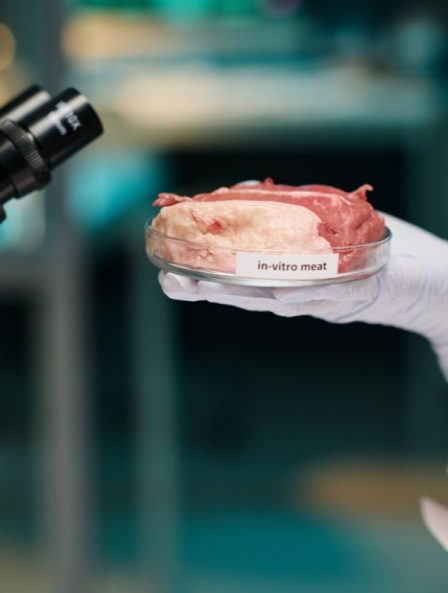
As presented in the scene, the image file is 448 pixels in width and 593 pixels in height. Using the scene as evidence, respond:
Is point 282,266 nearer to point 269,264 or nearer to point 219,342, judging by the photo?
point 269,264

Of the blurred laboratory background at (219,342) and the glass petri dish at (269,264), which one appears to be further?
the blurred laboratory background at (219,342)

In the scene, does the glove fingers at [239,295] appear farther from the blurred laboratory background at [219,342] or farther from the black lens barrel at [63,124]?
the blurred laboratory background at [219,342]

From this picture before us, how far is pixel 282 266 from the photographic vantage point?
37cm

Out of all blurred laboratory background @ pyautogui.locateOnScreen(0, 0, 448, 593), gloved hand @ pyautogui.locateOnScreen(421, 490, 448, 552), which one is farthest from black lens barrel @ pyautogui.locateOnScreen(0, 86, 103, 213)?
blurred laboratory background @ pyautogui.locateOnScreen(0, 0, 448, 593)

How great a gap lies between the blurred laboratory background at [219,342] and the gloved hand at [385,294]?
3.07 ft

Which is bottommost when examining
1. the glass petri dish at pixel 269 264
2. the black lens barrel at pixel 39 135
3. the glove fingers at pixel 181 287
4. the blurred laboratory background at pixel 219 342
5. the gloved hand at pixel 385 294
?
the blurred laboratory background at pixel 219 342

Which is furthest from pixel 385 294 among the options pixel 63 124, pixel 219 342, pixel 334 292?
pixel 219 342

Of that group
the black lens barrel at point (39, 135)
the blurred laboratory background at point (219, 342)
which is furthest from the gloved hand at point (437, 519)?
the blurred laboratory background at point (219, 342)

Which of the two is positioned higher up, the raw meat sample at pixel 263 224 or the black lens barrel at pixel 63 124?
the black lens barrel at pixel 63 124

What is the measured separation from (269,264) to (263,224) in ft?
0.08

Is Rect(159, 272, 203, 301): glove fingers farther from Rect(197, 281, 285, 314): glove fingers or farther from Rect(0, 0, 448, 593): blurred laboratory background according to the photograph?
Rect(0, 0, 448, 593): blurred laboratory background

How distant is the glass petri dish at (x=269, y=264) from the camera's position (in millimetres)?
372

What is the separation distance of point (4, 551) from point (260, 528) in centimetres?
50

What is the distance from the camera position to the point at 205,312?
205 centimetres
